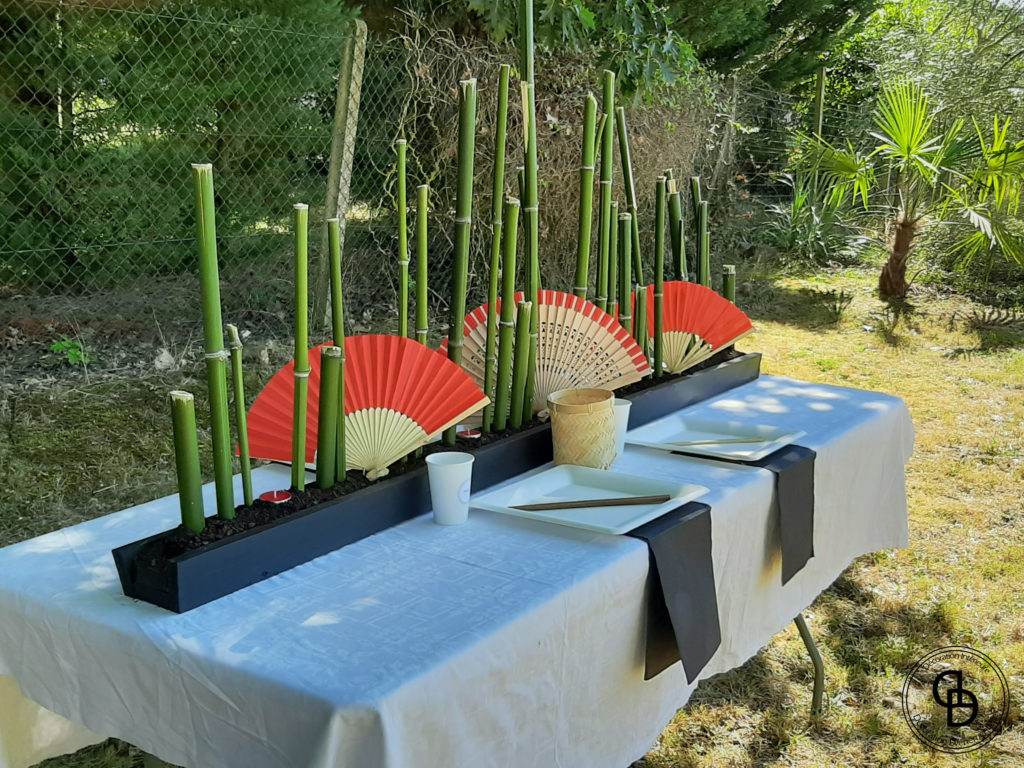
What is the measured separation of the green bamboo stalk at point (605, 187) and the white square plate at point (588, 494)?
1.80 ft

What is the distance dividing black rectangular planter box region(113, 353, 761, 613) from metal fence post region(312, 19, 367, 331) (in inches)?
117

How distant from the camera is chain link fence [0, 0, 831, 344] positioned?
4090 millimetres

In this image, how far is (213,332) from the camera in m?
1.14

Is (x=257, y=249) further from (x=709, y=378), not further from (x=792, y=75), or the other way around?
(x=792, y=75)

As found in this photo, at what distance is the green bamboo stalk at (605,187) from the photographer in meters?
1.96

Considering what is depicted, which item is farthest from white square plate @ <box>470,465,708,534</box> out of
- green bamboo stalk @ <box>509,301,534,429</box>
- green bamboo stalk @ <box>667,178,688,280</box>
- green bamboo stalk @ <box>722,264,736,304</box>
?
green bamboo stalk @ <box>722,264,736,304</box>

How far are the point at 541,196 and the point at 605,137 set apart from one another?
3.45 meters

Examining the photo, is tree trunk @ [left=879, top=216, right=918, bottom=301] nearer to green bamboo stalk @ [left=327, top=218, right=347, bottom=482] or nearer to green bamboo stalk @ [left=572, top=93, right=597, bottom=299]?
green bamboo stalk @ [left=572, top=93, right=597, bottom=299]

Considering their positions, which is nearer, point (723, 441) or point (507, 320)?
point (507, 320)

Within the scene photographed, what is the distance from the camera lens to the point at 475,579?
1.23 m

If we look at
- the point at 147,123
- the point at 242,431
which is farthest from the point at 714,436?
the point at 147,123

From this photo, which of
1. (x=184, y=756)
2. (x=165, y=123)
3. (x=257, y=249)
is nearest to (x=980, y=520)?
(x=184, y=756)

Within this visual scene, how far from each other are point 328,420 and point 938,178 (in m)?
6.07

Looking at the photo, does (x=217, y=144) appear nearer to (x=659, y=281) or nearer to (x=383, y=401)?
(x=659, y=281)
